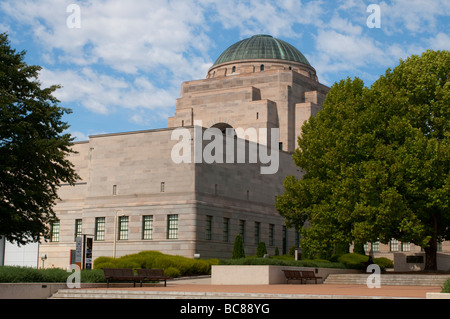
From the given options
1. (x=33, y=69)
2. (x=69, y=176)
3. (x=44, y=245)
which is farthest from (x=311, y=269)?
(x=44, y=245)

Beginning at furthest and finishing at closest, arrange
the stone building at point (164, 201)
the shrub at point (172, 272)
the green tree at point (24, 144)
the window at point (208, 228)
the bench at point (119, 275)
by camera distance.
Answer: the window at point (208, 228) < the stone building at point (164, 201) < the shrub at point (172, 272) < the green tree at point (24, 144) < the bench at point (119, 275)

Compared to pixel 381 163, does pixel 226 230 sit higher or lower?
lower

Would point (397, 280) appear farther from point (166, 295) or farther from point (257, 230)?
point (257, 230)

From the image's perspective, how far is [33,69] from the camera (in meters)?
38.9

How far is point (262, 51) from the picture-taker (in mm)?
92312

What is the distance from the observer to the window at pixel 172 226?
180 ft

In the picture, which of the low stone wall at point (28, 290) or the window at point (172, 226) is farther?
the window at point (172, 226)

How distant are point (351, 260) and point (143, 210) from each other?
17792 mm

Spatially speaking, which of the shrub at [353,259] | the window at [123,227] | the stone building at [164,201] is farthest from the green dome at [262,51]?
the shrub at [353,259]

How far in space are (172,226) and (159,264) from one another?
33.6ft

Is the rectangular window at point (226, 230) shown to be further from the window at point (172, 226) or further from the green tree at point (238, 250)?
the green tree at point (238, 250)

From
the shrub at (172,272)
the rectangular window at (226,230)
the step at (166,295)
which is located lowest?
the step at (166,295)

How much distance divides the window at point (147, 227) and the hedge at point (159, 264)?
7145 mm

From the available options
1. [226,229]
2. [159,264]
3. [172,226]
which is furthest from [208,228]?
[159,264]
